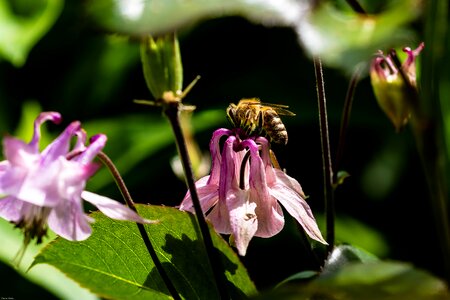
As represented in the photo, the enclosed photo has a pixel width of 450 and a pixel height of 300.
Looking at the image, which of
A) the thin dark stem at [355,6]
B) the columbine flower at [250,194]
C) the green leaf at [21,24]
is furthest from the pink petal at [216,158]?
the green leaf at [21,24]

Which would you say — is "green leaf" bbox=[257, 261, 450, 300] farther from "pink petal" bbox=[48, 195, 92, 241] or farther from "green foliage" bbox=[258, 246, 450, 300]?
"pink petal" bbox=[48, 195, 92, 241]

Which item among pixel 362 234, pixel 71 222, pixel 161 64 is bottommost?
pixel 362 234

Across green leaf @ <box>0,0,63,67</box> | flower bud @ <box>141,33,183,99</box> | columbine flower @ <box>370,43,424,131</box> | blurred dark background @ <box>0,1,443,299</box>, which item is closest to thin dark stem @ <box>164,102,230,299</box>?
flower bud @ <box>141,33,183,99</box>

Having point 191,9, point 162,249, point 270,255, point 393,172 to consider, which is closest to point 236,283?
point 162,249

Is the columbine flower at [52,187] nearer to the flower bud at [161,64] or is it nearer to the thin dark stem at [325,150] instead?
the flower bud at [161,64]

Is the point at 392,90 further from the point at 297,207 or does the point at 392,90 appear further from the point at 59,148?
the point at 59,148

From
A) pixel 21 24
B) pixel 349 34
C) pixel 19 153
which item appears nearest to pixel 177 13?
pixel 349 34
